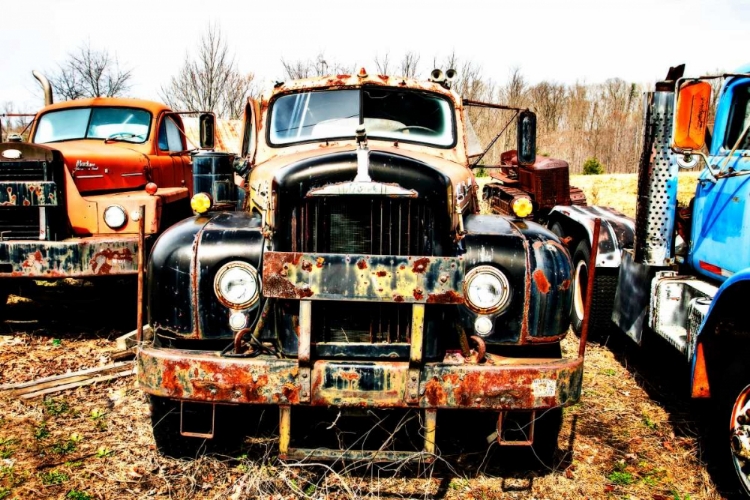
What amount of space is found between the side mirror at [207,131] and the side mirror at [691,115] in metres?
3.83

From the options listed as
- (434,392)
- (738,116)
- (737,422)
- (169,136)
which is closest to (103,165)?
(169,136)

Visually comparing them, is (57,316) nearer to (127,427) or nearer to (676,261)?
(127,427)

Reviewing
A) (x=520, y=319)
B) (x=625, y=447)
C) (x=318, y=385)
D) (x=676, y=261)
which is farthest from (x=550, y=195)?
(x=318, y=385)

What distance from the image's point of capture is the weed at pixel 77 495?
338 cm

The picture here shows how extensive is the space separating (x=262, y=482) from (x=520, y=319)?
5.46 feet

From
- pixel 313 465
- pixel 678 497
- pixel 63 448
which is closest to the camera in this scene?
pixel 313 465

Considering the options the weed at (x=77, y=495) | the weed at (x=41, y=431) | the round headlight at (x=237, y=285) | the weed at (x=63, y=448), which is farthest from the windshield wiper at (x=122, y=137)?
the weed at (x=77, y=495)

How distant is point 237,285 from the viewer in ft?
11.2

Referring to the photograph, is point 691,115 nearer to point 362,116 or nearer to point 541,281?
point 541,281

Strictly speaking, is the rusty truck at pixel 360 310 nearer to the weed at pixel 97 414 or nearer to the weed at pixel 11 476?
the weed at pixel 11 476

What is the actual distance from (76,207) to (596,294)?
5059mm

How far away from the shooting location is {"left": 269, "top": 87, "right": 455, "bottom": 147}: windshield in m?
4.80

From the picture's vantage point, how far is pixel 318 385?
3105 mm

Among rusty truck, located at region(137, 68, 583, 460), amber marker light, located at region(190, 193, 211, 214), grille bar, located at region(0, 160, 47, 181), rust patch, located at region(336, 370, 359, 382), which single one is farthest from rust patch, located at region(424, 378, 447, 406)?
grille bar, located at region(0, 160, 47, 181)
